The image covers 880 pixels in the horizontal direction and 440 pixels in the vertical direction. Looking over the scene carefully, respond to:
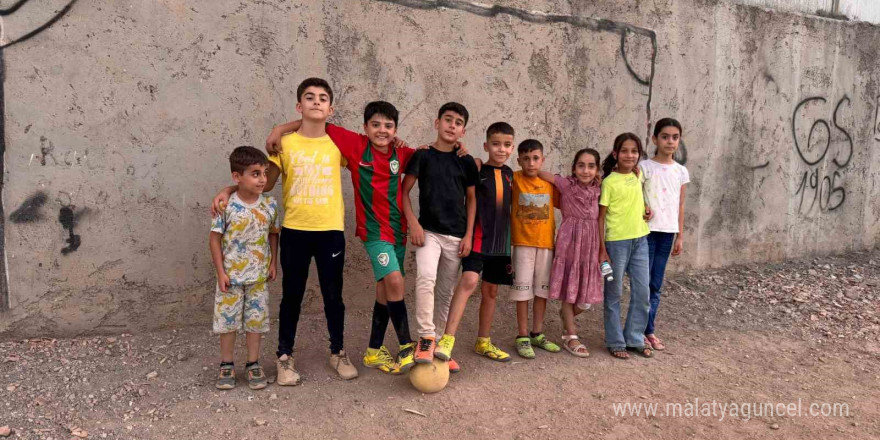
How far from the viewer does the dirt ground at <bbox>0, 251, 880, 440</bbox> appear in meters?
2.52

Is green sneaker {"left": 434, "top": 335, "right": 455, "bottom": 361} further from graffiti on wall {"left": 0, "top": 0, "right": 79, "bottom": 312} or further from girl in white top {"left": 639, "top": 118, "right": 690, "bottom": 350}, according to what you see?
graffiti on wall {"left": 0, "top": 0, "right": 79, "bottom": 312}

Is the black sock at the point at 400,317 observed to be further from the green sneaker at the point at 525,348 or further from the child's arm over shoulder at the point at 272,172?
the child's arm over shoulder at the point at 272,172

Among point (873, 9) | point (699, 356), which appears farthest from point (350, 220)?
point (873, 9)

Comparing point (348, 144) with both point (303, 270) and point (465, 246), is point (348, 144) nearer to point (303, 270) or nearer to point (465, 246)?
point (303, 270)

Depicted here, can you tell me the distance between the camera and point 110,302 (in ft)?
10.8

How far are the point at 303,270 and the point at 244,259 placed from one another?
1.00 ft

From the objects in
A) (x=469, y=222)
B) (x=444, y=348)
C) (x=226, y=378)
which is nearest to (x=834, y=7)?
(x=469, y=222)

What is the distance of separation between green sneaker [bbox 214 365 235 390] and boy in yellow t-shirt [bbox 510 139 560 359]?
1574mm

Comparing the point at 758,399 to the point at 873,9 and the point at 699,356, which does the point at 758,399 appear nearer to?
the point at 699,356

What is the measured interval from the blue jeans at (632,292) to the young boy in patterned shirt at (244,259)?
6.41ft

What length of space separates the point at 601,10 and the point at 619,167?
1.70 meters

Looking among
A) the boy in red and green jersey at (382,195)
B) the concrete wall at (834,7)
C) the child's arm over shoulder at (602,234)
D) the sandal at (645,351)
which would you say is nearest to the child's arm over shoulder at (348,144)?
the boy in red and green jersey at (382,195)

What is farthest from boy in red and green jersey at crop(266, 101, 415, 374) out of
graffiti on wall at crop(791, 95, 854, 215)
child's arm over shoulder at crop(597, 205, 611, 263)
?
graffiti on wall at crop(791, 95, 854, 215)

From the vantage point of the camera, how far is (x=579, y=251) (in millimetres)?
3373
